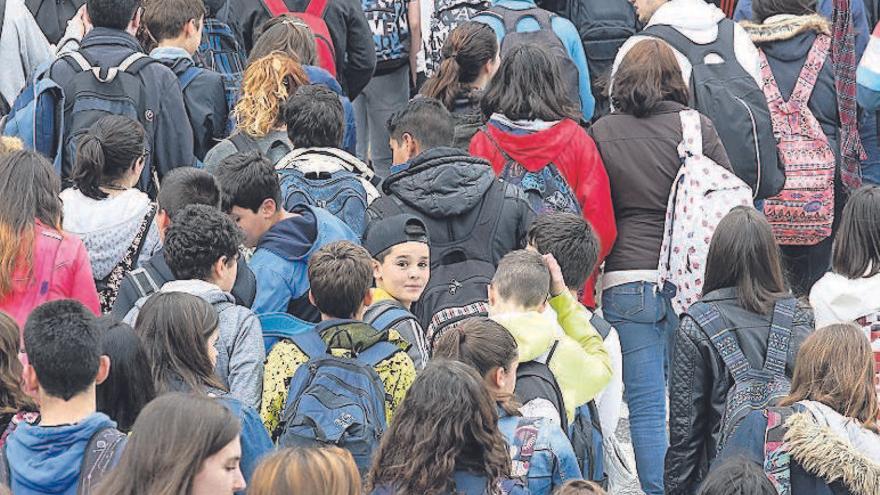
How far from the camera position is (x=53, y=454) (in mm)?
4609

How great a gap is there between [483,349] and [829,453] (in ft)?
3.69

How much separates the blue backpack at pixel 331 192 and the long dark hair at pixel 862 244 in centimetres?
202

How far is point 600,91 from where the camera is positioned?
980cm

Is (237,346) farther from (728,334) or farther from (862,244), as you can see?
(862,244)

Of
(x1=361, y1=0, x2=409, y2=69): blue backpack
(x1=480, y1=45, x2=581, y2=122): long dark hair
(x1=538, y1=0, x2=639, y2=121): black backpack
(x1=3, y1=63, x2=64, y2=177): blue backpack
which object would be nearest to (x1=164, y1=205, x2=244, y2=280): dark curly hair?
(x1=3, y1=63, x2=64, y2=177): blue backpack

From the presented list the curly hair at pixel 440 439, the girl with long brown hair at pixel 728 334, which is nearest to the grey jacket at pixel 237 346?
the curly hair at pixel 440 439

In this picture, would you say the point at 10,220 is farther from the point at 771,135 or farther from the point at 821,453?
the point at 771,135

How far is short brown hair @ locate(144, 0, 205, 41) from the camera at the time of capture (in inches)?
321

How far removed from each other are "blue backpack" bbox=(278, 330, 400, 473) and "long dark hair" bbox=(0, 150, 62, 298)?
125 cm

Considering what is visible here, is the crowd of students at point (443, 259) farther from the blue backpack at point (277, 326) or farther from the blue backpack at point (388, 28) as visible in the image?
the blue backpack at point (388, 28)

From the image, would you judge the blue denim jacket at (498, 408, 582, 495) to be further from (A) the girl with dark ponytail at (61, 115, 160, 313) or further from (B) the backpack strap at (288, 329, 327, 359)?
(A) the girl with dark ponytail at (61, 115, 160, 313)

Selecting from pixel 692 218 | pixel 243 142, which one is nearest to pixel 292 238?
pixel 243 142

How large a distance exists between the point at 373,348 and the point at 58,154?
250 cm

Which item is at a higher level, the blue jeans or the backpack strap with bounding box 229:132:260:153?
the backpack strap with bounding box 229:132:260:153
